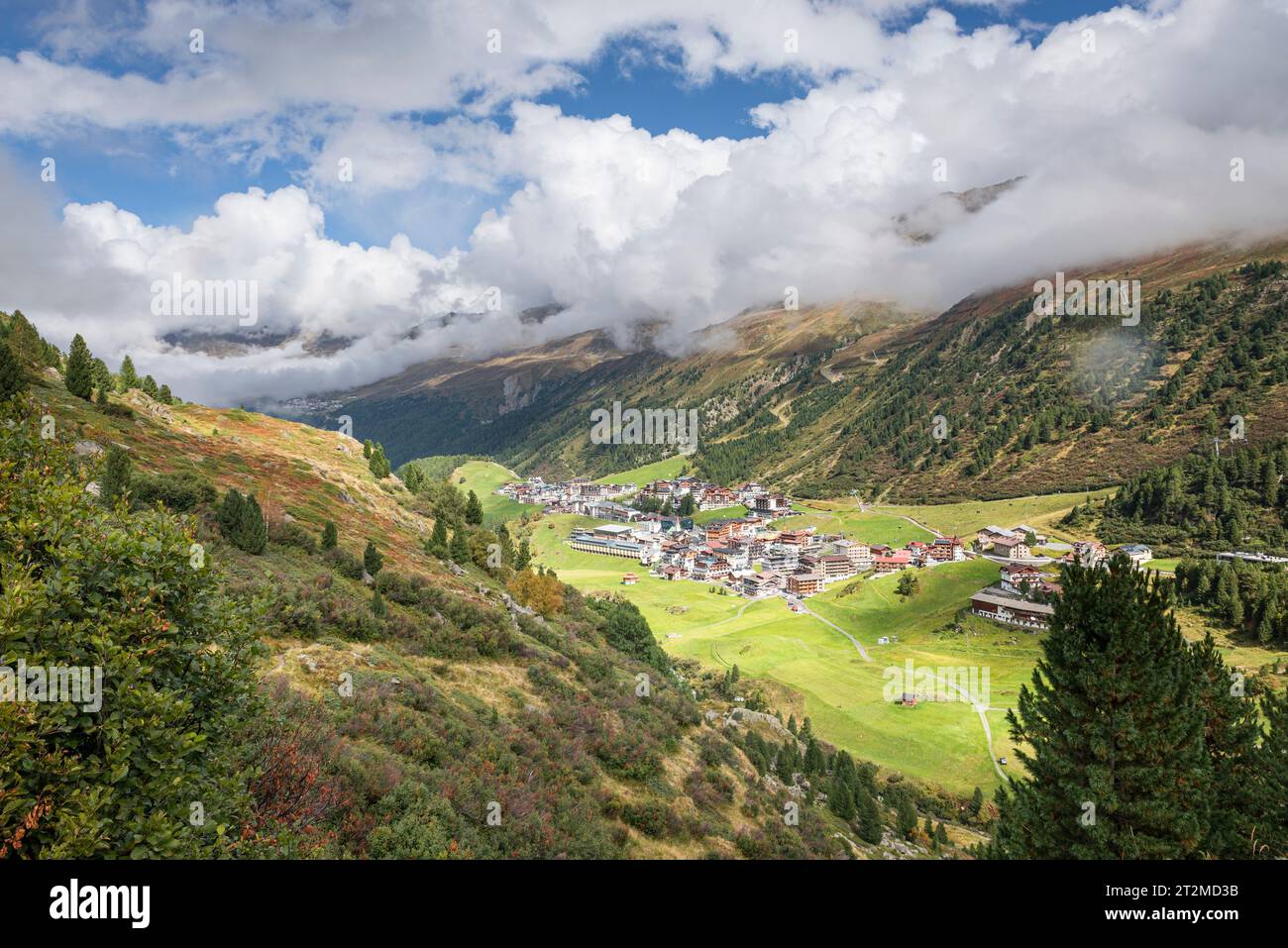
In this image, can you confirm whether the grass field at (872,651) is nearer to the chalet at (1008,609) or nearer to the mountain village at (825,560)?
the chalet at (1008,609)

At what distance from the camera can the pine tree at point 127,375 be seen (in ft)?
224

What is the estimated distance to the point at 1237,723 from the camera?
75.9 ft

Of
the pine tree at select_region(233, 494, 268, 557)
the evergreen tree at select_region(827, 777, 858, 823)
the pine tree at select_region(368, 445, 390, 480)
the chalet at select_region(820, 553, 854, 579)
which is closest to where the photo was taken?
the pine tree at select_region(233, 494, 268, 557)

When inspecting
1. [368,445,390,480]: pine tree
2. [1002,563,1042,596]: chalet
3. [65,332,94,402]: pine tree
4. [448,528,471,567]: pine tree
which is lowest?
[1002,563,1042,596]: chalet

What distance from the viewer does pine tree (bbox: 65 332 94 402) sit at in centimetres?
5300

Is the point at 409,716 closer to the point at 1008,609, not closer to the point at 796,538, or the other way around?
the point at 1008,609

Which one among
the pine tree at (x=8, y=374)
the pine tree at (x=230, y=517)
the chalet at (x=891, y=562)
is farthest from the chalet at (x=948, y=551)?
the pine tree at (x=8, y=374)

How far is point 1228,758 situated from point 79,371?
78.6m

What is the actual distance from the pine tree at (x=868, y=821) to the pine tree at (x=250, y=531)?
1713 inches

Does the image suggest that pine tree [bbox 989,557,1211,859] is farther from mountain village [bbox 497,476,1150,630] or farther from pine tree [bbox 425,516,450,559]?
mountain village [bbox 497,476,1150,630]

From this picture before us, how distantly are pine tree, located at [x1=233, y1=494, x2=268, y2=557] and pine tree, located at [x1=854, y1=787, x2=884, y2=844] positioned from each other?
43.5 meters

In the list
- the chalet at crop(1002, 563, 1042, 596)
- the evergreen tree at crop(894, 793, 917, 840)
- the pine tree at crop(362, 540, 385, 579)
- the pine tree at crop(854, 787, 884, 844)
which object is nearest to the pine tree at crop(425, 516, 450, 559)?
the pine tree at crop(362, 540, 385, 579)

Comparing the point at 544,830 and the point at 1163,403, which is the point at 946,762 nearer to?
the point at 544,830
